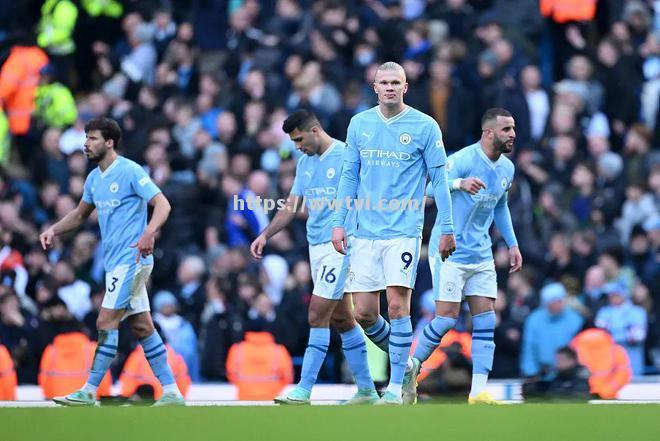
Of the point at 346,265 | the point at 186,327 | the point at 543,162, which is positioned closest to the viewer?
the point at 346,265

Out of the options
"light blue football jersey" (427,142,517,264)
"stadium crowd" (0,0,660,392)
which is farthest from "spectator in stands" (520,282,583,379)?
"light blue football jersey" (427,142,517,264)

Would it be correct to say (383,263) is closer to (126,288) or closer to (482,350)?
(482,350)

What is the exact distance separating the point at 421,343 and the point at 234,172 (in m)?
6.25

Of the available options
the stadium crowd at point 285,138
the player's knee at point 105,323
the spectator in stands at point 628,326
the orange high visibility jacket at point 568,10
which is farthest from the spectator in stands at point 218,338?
the orange high visibility jacket at point 568,10

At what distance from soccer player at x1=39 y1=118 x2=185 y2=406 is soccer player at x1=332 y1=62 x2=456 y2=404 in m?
1.62

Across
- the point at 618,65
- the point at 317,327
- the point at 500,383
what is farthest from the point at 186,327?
the point at 618,65

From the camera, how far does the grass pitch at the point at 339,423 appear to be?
9445 millimetres

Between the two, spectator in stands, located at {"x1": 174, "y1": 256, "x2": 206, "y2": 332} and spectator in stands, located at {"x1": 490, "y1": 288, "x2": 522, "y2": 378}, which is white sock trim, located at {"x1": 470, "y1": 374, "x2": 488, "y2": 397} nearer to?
spectator in stands, located at {"x1": 490, "y1": 288, "x2": 522, "y2": 378}

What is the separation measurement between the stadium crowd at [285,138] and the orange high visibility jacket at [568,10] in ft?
0.10

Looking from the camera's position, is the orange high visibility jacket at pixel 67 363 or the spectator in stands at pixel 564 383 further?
the orange high visibility jacket at pixel 67 363

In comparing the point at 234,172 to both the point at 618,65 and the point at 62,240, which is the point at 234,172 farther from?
the point at 618,65

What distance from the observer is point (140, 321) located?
42.3 ft

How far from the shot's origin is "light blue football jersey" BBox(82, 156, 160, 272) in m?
12.8

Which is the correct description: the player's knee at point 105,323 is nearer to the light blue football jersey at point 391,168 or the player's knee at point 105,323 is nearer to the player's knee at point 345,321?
the player's knee at point 345,321
